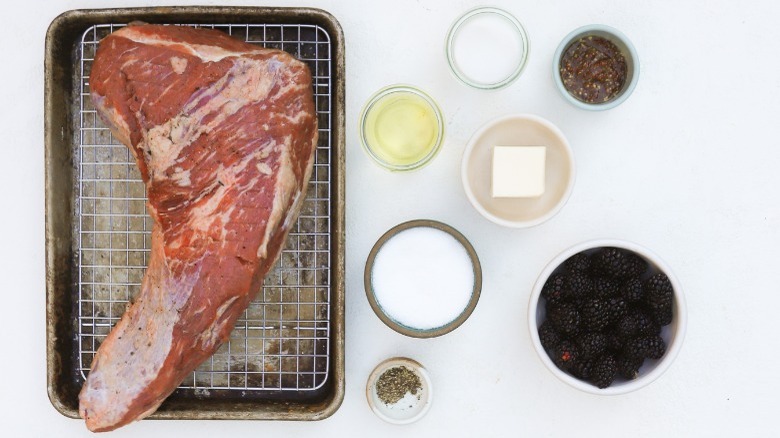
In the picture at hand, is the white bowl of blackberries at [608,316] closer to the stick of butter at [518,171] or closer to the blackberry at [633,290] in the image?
the blackberry at [633,290]

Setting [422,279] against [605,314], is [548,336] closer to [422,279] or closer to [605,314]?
[605,314]

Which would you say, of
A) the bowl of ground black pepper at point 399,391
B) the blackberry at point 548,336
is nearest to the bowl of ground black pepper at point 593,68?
the blackberry at point 548,336

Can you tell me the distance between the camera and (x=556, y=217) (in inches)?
75.5

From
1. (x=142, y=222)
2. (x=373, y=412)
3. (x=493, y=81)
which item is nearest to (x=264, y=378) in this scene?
(x=373, y=412)

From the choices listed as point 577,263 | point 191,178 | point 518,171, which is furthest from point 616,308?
point 191,178

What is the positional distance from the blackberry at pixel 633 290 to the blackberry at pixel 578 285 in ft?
0.26

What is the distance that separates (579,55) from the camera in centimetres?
186

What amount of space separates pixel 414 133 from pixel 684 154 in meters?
0.69

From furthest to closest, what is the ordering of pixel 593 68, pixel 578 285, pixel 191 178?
pixel 593 68 < pixel 578 285 < pixel 191 178

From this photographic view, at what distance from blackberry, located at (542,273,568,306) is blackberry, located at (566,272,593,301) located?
1 cm

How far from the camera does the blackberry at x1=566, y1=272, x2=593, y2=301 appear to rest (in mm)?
1746

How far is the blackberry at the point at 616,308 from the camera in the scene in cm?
176

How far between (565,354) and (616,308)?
16 cm

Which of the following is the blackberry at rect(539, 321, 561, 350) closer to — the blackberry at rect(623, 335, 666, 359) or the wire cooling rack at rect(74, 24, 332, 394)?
the blackberry at rect(623, 335, 666, 359)
